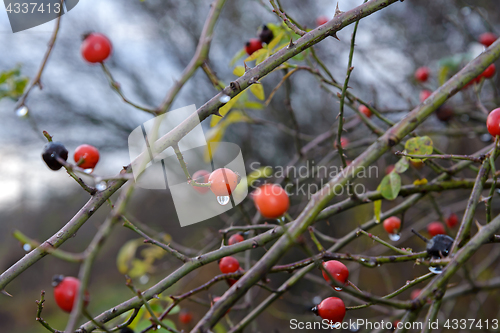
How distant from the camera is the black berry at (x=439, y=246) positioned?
3.47ft

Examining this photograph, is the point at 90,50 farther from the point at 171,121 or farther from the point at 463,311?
the point at 463,311

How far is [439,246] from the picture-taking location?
3.50ft

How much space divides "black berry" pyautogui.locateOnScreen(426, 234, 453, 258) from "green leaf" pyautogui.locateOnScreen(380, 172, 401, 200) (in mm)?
182

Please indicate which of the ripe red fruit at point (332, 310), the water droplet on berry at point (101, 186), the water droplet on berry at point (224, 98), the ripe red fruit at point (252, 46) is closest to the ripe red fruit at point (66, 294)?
the water droplet on berry at point (101, 186)

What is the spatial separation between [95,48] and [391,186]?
3.13 feet

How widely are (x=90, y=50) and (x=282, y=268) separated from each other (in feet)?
2.61

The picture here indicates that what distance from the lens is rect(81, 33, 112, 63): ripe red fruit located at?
88 centimetres

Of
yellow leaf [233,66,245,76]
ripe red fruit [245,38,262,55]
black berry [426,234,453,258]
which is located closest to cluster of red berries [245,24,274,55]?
ripe red fruit [245,38,262,55]

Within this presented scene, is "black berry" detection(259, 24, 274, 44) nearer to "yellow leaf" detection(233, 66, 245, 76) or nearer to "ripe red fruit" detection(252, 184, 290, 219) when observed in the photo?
"yellow leaf" detection(233, 66, 245, 76)

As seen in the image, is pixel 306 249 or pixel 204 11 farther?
pixel 204 11

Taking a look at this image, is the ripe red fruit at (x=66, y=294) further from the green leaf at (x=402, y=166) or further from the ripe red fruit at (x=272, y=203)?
the green leaf at (x=402, y=166)

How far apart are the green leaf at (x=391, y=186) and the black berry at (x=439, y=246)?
7.2 inches

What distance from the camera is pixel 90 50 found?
2.90 feet

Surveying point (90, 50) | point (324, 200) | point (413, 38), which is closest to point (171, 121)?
point (90, 50)
